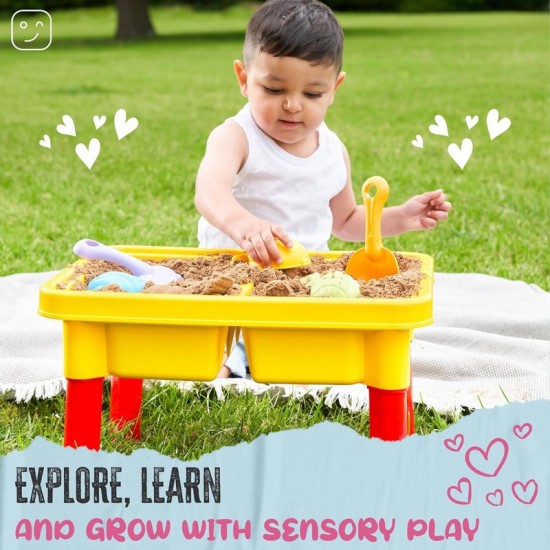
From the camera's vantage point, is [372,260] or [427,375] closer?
[372,260]

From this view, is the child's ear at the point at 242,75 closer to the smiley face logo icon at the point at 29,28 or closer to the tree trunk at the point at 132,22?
the smiley face logo icon at the point at 29,28

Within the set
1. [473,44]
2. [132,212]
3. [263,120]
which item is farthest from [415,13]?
[263,120]

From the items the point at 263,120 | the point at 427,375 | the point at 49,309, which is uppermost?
the point at 263,120

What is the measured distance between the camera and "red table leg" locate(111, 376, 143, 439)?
1779mm

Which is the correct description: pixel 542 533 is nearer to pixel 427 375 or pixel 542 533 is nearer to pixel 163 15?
pixel 427 375

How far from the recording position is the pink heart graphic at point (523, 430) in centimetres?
164

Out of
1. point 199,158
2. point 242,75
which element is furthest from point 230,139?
point 199,158

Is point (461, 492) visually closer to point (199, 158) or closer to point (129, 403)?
point (129, 403)

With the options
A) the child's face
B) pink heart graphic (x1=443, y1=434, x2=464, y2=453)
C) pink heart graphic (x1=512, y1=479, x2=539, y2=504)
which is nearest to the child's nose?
the child's face

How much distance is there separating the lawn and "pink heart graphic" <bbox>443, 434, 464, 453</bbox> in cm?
27

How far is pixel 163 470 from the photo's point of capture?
1.45m

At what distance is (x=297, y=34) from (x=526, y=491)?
2.86 feet

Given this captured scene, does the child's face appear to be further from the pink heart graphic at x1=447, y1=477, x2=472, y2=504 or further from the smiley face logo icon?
the pink heart graphic at x1=447, y1=477, x2=472, y2=504

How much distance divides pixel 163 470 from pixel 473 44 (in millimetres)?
12391
